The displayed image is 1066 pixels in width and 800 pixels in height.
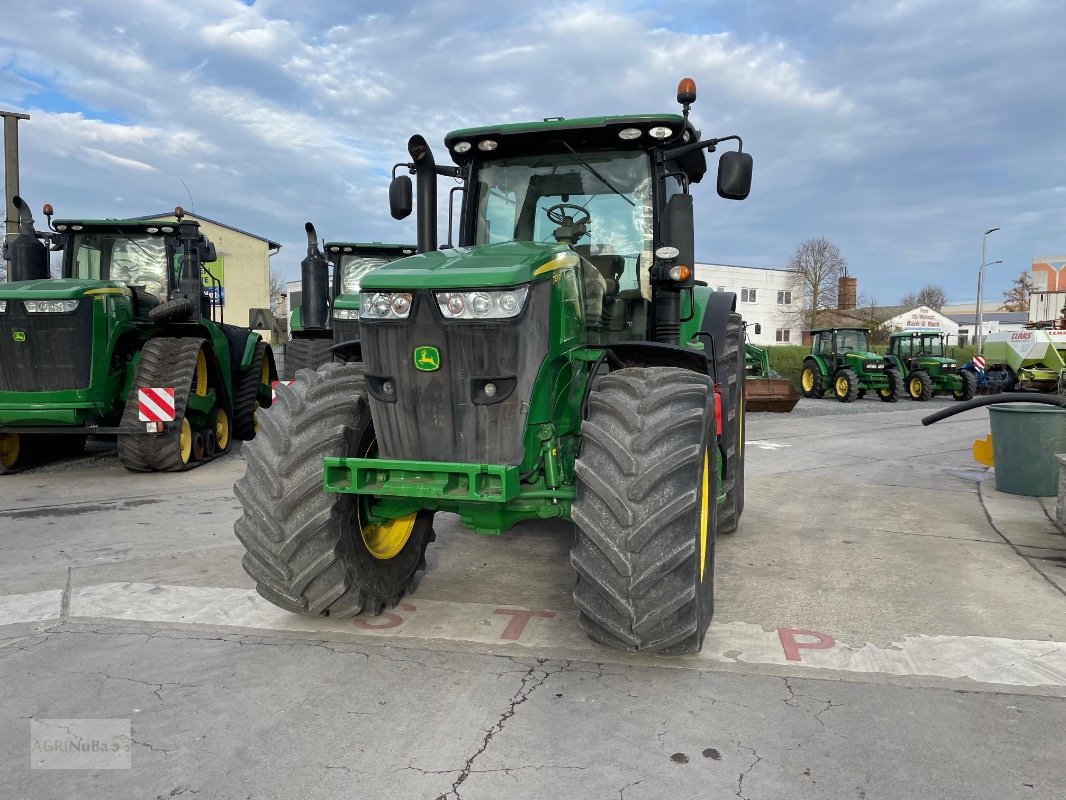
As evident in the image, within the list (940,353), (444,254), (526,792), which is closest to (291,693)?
(526,792)

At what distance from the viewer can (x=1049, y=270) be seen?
47.2 metres

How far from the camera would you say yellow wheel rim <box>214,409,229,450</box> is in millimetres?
10484

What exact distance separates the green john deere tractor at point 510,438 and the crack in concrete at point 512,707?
0.27 metres

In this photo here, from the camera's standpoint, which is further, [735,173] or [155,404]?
[155,404]

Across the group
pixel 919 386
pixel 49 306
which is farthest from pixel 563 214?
pixel 919 386

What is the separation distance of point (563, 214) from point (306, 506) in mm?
2281

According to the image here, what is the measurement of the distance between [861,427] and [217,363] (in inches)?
444

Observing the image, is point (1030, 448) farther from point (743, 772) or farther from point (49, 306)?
point (49, 306)

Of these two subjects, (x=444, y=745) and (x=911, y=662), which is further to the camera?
(x=911, y=662)

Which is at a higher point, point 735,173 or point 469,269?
point 735,173

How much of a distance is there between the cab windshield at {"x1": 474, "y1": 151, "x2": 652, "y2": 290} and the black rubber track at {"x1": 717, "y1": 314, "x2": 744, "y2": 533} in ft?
4.01

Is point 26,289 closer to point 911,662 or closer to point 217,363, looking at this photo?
point 217,363

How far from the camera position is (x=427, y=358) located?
358cm

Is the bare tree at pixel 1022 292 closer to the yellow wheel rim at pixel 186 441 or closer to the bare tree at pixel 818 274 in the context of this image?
the bare tree at pixel 818 274
